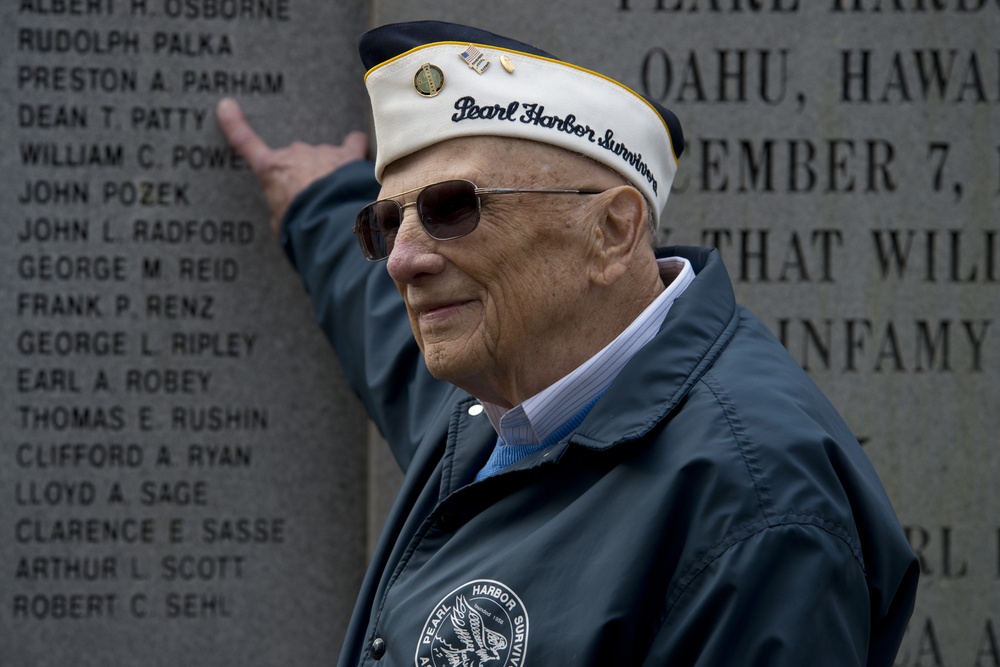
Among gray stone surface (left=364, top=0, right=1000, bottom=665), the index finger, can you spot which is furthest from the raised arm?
gray stone surface (left=364, top=0, right=1000, bottom=665)

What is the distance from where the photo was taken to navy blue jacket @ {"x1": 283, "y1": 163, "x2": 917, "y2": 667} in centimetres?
158

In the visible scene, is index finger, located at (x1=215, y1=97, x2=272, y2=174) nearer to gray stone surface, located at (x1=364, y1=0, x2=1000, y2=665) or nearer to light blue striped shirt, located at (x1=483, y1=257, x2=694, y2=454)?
gray stone surface, located at (x1=364, y1=0, x2=1000, y2=665)

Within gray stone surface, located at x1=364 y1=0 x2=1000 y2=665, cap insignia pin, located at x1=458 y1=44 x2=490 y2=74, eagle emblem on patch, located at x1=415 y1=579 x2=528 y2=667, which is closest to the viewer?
eagle emblem on patch, located at x1=415 y1=579 x2=528 y2=667

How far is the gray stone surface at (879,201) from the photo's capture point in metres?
3.33

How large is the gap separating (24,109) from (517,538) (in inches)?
94.5

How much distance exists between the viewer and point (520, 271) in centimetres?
203

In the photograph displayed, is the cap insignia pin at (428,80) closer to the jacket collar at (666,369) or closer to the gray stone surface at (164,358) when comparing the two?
the jacket collar at (666,369)

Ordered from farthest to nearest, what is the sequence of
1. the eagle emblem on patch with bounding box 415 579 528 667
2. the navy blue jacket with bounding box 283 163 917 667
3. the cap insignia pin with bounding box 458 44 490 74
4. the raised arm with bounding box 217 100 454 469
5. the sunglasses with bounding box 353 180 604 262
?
the raised arm with bounding box 217 100 454 469 → the cap insignia pin with bounding box 458 44 490 74 → the sunglasses with bounding box 353 180 604 262 → the eagle emblem on patch with bounding box 415 579 528 667 → the navy blue jacket with bounding box 283 163 917 667

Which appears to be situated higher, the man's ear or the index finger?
the index finger

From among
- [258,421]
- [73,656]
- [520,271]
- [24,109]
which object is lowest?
[73,656]

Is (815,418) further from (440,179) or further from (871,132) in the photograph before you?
(871,132)

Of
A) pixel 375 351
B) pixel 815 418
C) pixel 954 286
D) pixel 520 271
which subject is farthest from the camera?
pixel 954 286

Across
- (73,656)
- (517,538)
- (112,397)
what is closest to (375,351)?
(112,397)

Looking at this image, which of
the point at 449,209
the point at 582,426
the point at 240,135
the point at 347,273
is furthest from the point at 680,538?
the point at 240,135
